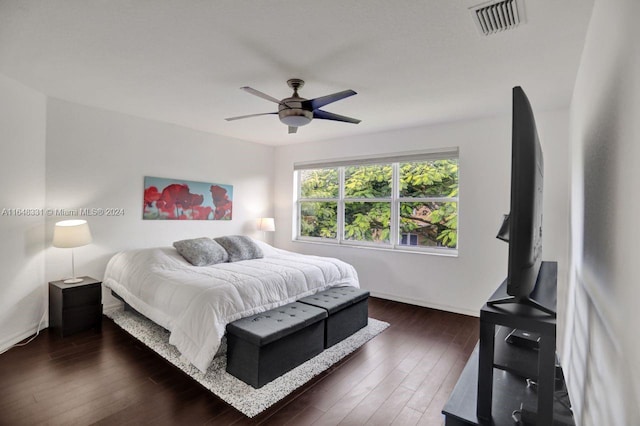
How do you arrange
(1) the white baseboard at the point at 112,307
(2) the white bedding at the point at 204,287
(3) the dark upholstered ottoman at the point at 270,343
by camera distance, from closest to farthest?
(3) the dark upholstered ottoman at the point at 270,343, (2) the white bedding at the point at 204,287, (1) the white baseboard at the point at 112,307

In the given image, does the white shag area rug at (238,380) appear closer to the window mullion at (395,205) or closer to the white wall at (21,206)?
the white wall at (21,206)

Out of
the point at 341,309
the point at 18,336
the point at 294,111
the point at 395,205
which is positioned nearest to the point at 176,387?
the point at 341,309

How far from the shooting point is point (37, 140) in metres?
3.22

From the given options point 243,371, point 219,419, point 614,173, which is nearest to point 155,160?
point 243,371

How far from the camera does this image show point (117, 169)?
3898mm

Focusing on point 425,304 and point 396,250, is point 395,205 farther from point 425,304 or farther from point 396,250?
point 425,304

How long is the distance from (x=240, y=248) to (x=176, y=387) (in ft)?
6.63

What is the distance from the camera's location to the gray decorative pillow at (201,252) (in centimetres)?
373

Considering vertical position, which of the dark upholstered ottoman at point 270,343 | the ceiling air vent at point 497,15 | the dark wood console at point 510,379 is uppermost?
the ceiling air vent at point 497,15

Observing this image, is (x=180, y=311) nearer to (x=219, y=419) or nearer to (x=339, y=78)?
(x=219, y=419)

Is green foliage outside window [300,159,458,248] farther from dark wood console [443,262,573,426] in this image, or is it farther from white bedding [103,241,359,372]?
dark wood console [443,262,573,426]

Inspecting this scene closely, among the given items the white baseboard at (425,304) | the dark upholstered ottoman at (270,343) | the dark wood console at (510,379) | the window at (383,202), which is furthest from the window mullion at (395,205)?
the dark wood console at (510,379)

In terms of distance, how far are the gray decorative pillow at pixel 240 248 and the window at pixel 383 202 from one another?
1473mm

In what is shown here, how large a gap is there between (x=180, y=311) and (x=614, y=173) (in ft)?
9.41
